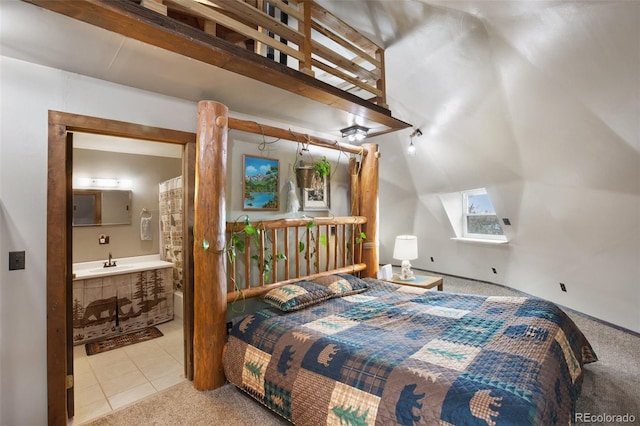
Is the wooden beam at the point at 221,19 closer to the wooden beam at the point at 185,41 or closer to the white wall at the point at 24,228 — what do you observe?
the wooden beam at the point at 185,41

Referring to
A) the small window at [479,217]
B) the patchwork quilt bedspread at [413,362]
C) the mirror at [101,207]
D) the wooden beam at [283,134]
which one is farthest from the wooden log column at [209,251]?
the small window at [479,217]

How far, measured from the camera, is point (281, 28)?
2.17 metres

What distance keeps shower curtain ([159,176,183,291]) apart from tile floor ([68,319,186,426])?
854mm

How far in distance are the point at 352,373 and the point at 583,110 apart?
2745 millimetres

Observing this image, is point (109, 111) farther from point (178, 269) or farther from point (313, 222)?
point (178, 269)

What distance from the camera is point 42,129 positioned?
179cm

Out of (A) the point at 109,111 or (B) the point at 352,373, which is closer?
(B) the point at 352,373

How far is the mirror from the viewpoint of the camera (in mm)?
3574

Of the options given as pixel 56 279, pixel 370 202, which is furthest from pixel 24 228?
pixel 370 202

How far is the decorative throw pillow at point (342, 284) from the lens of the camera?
2.69 meters

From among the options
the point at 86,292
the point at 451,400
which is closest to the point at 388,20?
the point at 451,400

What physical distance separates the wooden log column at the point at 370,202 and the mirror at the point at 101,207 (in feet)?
9.70

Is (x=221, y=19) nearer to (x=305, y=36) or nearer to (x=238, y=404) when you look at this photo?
(x=305, y=36)

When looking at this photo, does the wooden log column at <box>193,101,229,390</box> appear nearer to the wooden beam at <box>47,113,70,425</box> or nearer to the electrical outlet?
the wooden beam at <box>47,113,70,425</box>
